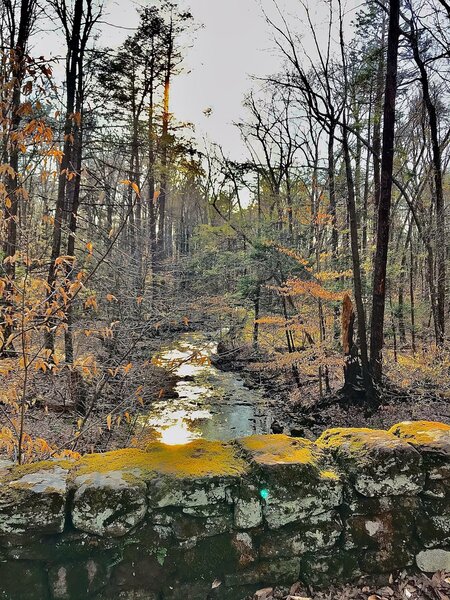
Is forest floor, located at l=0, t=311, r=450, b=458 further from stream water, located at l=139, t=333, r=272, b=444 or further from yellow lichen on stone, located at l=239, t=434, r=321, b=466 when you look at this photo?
yellow lichen on stone, located at l=239, t=434, r=321, b=466

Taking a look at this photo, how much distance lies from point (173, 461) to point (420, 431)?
1.58m

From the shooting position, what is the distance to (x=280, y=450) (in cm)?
223

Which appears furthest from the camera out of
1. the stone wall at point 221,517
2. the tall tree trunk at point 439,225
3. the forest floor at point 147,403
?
the tall tree trunk at point 439,225

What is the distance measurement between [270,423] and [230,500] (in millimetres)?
7903

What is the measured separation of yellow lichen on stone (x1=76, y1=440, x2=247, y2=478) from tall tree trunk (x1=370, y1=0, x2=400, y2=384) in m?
6.38

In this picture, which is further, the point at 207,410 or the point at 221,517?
the point at 207,410

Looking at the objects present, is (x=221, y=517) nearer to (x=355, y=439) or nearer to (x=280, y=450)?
(x=280, y=450)

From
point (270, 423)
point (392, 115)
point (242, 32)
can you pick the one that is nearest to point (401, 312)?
point (270, 423)

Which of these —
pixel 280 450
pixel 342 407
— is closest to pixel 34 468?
pixel 280 450

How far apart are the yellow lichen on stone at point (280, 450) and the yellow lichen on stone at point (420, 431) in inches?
24.1

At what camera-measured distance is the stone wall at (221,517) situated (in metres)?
1.76

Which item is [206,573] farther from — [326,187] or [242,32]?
[242,32]

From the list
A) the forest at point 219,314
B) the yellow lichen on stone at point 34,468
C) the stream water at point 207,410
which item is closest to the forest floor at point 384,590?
the forest at point 219,314

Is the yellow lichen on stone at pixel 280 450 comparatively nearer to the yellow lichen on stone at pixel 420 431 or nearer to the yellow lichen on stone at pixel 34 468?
the yellow lichen on stone at pixel 420 431
